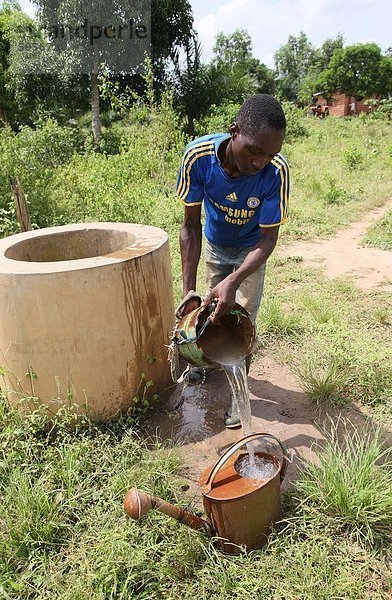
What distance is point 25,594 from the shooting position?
1770 millimetres

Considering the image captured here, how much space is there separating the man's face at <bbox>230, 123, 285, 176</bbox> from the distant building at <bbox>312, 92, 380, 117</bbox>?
32029 millimetres

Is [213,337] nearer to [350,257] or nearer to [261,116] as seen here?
[261,116]

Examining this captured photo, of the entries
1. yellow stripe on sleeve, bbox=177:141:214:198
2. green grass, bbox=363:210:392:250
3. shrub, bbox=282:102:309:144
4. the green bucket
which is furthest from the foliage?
shrub, bbox=282:102:309:144

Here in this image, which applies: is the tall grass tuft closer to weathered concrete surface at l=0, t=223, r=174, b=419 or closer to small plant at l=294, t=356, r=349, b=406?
small plant at l=294, t=356, r=349, b=406

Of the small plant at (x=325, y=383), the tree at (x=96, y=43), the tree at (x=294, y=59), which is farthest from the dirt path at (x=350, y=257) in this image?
the tree at (x=294, y=59)

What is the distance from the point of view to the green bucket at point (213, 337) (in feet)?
6.84

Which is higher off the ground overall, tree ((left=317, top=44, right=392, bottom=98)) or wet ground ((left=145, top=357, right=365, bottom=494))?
tree ((left=317, top=44, right=392, bottom=98))

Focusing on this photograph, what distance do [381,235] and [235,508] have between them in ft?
17.2

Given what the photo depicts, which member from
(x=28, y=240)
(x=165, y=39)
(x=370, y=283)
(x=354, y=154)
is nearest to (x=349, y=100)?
(x=165, y=39)

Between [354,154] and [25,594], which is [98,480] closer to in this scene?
[25,594]

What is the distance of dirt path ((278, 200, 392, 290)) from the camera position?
4.98m

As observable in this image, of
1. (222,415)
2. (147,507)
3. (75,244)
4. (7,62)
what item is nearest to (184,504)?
(147,507)

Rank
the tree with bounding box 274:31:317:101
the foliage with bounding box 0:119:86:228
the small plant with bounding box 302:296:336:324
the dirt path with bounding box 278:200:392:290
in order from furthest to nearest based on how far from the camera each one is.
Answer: the tree with bounding box 274:31:317:101 → the foliage with bounding box 0:119:86:228 → the dirt path with bounding box 278:200:392:290 → the small plant with bounding box 302:296:336:324

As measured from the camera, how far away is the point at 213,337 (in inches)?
91.5
